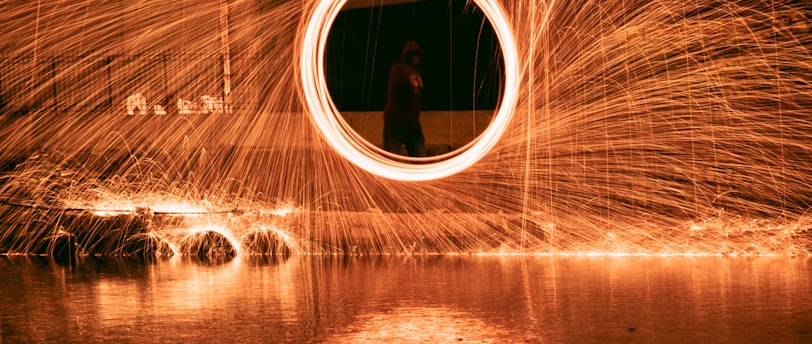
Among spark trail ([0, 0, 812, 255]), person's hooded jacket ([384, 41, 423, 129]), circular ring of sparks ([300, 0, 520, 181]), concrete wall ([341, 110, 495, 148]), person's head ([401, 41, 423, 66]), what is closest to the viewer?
circular ring of sparks ([300, 0, 520, 181])

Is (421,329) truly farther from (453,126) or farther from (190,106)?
(190,106)

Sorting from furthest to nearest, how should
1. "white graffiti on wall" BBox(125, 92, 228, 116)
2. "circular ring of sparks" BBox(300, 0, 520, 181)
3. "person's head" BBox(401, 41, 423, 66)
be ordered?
"white graffiti on wall" BBox(125, 92, 228, 116)
"person's head" BBox(401, 41, 423, 66)
"circular ring of sparks" BBox(300, 0, 520, 181)

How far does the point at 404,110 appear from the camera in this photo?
43.2ft

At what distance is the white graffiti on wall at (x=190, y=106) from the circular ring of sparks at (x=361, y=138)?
7.66 meters

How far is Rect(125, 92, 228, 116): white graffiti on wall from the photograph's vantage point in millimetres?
19250

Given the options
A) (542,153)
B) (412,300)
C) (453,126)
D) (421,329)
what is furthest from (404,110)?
(421,329)

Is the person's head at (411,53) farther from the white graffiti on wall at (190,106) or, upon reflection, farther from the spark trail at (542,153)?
the white graffiti on wall at (190,106)

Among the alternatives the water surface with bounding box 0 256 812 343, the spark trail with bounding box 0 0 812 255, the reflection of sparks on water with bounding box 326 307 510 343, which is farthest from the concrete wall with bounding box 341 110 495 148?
the reflection of sparks on water with bounding box 326 307 510 343

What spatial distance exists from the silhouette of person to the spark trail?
0.58 m

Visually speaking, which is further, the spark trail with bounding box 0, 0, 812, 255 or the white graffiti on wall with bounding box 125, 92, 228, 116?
the white graffiti on wall with bounding box 125, 92, 228, 116

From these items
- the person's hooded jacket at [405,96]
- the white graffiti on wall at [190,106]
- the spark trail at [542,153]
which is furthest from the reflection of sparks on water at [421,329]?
the white graffiti on wall at [190,106]

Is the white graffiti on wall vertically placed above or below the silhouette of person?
above

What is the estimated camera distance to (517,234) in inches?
432

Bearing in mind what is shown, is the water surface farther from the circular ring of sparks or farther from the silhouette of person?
the silhouette of person
